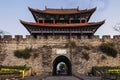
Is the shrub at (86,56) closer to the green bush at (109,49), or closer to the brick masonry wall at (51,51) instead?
the brick masonry wall at (51,51)

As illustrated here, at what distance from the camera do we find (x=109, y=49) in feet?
89.9

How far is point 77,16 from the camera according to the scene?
33.3 metres

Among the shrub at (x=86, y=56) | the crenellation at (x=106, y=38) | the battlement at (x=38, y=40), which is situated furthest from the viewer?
the crenellation at (x=106, y=38)

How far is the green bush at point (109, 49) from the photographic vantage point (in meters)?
27.4

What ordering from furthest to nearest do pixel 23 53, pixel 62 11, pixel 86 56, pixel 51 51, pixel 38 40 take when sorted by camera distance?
pixel 62 11, pixel 38 40, pixel 51 51, pixel 86 56, pixel 23 53

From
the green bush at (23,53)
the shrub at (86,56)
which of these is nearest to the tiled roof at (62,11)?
the green bush at (23,53)

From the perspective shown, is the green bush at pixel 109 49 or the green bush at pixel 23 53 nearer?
the green bush at pixel 23 53

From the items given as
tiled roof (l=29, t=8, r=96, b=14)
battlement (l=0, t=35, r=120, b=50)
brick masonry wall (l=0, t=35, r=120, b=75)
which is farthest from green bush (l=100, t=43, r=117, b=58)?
tiled roof (l=29, t=8, r=96, b=14)

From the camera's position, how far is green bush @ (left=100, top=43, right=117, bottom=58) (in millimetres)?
27359

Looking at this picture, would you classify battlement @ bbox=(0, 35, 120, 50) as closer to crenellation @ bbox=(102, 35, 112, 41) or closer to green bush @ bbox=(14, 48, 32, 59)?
crenellation @ bbox=(102, 35, 112, 41)

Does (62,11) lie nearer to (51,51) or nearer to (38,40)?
(38,40)

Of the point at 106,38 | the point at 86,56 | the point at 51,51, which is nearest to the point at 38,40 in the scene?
the point at 51,51

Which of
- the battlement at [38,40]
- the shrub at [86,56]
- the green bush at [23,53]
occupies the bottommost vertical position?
the shrub at [86,56]

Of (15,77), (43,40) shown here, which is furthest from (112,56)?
(15,77)
